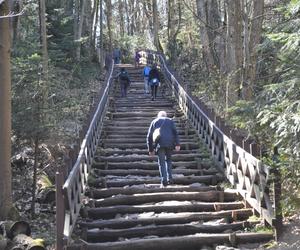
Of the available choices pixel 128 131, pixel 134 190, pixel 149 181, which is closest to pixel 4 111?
pixel 134 190

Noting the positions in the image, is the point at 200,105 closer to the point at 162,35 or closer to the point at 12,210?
the point at 12,210

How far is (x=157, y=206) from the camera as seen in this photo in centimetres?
955

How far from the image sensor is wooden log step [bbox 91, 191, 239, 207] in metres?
9.95

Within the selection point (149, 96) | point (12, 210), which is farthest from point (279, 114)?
point (149, 96)

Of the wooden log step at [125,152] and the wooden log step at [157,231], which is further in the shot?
the wooden log step at [125,152]

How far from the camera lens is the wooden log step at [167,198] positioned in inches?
392

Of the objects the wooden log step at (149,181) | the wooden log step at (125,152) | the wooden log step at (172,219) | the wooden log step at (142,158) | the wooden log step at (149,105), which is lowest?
the wooden log step at (172,219)

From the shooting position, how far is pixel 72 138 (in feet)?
54.3

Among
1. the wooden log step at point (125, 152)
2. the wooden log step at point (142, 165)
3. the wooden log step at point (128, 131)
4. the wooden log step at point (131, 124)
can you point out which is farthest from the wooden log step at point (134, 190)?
the wooden log step at point (131, 124)

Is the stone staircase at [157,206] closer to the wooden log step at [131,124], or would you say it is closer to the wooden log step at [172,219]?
the wooden log step at [172,219]

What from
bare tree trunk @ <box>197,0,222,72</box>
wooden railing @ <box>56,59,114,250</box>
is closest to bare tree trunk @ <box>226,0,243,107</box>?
bare tree trunk @ <box>197,0,222,72</box>

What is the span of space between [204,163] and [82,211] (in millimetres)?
4170

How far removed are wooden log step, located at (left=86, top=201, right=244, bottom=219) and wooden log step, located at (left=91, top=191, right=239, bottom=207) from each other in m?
0.42

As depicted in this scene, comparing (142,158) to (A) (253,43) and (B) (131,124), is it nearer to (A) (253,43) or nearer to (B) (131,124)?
(B) (131,124)
